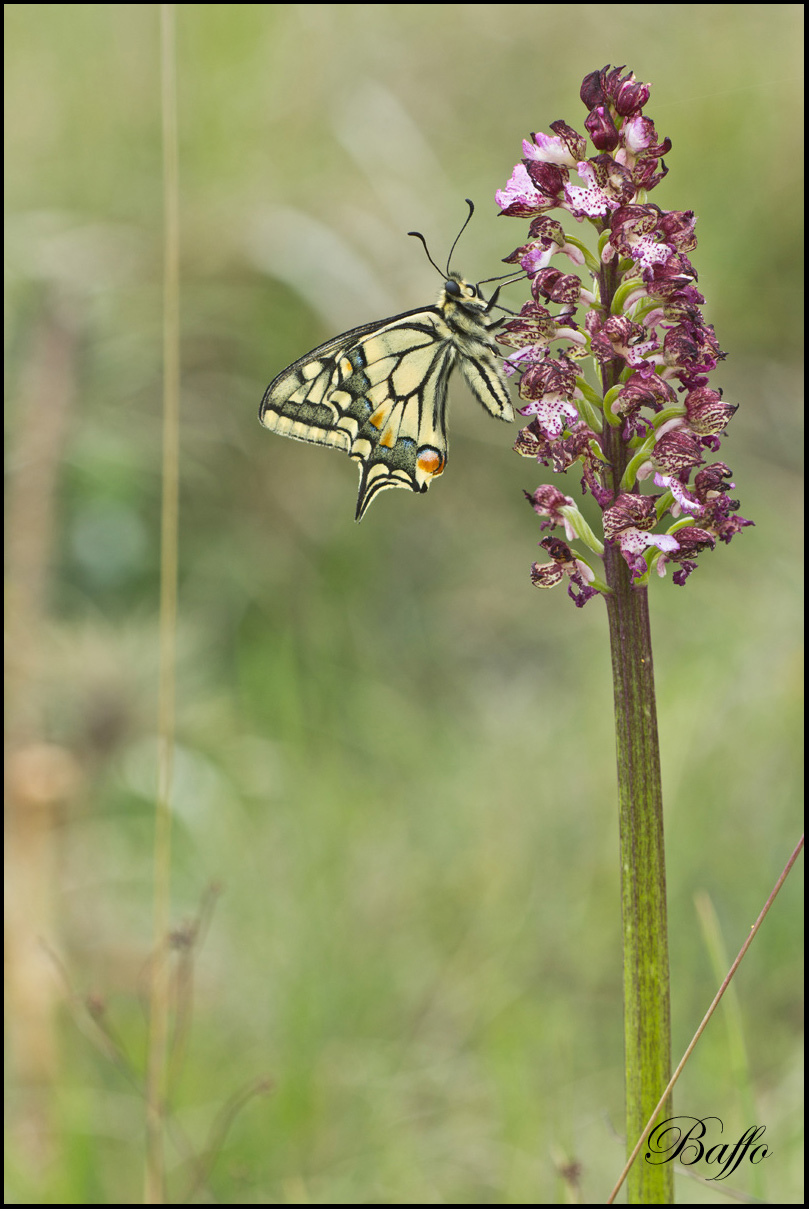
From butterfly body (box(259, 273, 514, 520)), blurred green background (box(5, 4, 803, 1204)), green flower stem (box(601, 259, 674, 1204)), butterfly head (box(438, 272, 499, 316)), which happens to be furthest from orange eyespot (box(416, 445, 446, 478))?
blurred green background (box(5, 4, 803, 1204))

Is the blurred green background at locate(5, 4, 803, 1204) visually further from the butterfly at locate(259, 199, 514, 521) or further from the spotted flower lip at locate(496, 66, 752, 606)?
the butterfly at locate(259, 199, 514, 521)

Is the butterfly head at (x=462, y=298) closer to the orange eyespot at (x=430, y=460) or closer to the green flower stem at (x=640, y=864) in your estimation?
the orange eyespot at (x=430, y=460)

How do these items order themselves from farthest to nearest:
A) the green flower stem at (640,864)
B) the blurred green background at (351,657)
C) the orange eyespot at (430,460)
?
1. the blurred green background at (351,657)
2. the orange eyespot at (430,460)
3. the green flower stem at (640,864)

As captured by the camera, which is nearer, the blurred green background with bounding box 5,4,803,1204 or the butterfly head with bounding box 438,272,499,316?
the butterfly head with bounding box 438,272,499,316

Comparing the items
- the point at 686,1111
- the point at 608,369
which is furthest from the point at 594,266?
the point at 686,1111

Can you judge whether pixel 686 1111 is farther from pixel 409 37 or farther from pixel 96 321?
pixel 409 37

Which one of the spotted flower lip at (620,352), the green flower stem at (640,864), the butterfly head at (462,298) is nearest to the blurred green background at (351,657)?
the green flower stem at (640,864)

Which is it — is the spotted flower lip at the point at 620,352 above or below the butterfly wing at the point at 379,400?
below

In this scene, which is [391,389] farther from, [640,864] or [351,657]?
[351,657]
